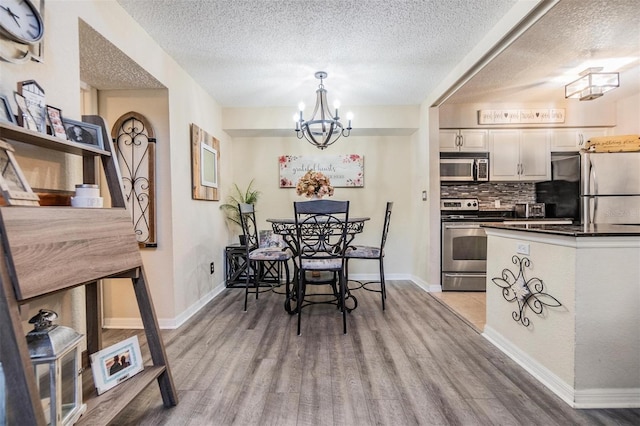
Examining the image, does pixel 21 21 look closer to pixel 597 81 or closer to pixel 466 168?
pixel 466 168

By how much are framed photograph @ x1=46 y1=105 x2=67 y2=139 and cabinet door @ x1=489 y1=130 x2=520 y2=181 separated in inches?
162

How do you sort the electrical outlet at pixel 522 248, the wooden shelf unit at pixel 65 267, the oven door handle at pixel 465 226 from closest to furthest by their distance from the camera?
the wooden shelf unit at pixel 65 267, the electrical outlet at pixel 522 248, the oven door handle at pixel 465 226

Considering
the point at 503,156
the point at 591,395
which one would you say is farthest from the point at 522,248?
the point at 503,156

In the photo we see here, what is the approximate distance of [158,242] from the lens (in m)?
2.51

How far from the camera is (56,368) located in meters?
1.03

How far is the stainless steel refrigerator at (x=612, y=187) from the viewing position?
299 cm

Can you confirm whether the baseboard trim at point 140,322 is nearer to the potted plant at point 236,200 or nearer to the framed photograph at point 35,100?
the potted plant at point 236,200

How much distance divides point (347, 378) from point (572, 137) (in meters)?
4.12

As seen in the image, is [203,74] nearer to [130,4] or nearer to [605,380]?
[130,4]

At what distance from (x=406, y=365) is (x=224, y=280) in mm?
2585

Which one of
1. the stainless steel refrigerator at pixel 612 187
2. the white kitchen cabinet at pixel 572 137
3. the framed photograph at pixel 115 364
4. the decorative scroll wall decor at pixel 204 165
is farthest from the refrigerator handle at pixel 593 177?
the framed photograph at pixel 115 364

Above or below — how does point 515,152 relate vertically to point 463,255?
above

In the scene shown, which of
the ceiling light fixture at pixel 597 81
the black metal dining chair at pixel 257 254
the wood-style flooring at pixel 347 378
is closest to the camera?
the wood-style flooring at pixel 347 378

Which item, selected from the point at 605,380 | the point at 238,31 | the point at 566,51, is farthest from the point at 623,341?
the point at 238,31
